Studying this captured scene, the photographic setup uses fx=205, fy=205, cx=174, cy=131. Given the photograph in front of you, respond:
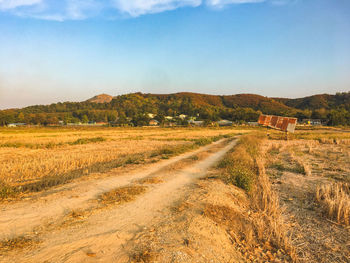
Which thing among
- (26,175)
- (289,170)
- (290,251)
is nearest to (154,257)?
(290,251)

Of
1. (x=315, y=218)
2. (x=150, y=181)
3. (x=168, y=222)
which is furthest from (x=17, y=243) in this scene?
(x=315, y=218)

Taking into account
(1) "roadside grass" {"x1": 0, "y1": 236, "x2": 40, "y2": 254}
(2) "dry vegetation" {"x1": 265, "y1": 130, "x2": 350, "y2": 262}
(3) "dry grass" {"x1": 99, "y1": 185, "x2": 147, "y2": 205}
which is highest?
(1) "roadside grass" {"x1": 0, "y1": 236, "x2": 40, "y2": 254}

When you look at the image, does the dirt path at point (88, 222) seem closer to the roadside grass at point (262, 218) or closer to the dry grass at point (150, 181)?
the dry grass at point (150, 181)

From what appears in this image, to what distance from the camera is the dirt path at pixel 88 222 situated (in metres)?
4.47

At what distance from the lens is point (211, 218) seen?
6.39 metres

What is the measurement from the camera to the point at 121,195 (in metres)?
8.34

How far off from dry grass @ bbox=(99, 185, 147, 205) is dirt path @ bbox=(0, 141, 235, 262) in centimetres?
31

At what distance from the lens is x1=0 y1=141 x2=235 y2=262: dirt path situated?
14.7 ft

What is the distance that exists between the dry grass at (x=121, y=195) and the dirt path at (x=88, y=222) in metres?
0.31

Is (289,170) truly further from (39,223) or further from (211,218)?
(39,223)

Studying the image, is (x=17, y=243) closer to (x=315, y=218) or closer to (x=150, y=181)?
(x=150, y=181)

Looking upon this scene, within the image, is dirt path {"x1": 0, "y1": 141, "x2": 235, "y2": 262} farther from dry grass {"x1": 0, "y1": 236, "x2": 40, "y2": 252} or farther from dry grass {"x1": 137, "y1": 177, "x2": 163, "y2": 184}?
dry grass {"x1": 137, "y1": 177, "x2": 163, "y2": 184}

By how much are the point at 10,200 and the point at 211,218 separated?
24.9 feet

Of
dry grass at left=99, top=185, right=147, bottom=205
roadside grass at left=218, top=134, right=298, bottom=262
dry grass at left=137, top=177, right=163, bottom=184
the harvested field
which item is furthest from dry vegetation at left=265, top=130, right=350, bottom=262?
dry grass at left=137, top=177, right=163, bottom=184
